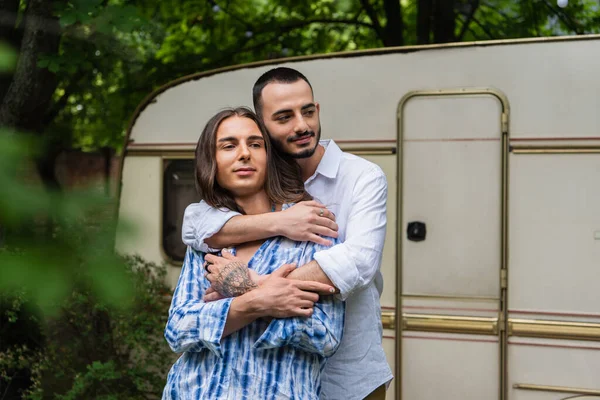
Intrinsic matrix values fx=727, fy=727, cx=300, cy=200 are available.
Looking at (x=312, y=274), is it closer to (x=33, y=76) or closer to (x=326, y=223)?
(x=326, y=223)

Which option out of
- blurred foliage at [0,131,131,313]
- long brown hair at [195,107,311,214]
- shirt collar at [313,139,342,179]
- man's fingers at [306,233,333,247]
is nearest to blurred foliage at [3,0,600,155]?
shirt collar at [313,139,342,179]

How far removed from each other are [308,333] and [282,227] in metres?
0.33

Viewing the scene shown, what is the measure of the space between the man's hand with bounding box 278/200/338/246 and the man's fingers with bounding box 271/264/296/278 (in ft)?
0.29

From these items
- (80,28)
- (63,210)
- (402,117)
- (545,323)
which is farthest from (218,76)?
(63,210)

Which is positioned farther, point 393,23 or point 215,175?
point 393,23

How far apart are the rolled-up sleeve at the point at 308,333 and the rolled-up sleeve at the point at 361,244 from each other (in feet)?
0.31

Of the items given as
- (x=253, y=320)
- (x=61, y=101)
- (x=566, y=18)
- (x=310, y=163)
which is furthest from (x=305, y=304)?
(x=61, y=101)

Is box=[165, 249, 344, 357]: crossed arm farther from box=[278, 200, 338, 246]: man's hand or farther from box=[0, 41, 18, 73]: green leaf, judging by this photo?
box=[0, 41, 18, 73]: green leaf

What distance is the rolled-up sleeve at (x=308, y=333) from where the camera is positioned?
2109 mm

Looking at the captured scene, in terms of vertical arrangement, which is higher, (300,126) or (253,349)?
(300,126)

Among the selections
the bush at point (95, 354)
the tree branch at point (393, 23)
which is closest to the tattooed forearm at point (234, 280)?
the bush at point (95, 354)

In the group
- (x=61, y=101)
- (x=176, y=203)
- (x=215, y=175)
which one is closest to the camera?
(x=215, y=175)

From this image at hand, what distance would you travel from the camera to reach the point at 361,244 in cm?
229

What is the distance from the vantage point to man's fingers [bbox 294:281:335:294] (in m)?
2.15
